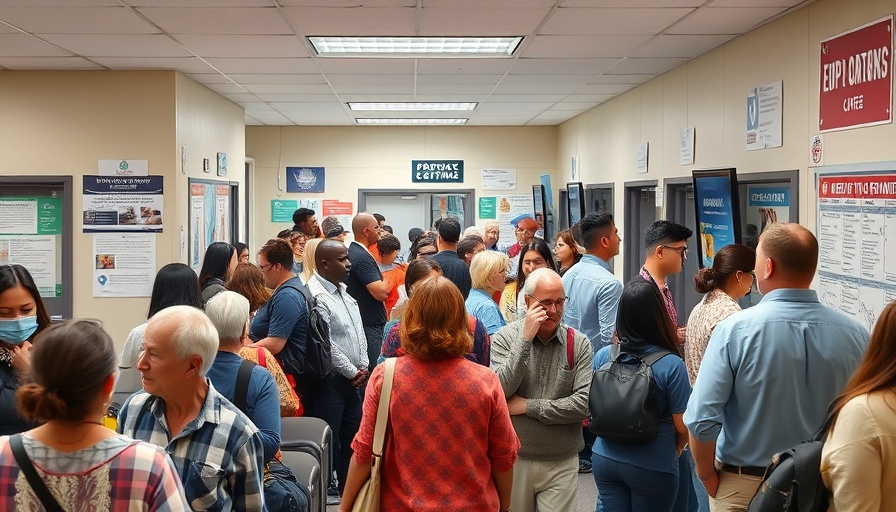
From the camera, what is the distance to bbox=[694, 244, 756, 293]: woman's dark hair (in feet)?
13.2

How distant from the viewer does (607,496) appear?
3.34 metres

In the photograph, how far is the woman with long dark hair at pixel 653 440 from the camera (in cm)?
322

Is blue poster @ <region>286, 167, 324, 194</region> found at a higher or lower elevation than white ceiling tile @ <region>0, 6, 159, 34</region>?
lower

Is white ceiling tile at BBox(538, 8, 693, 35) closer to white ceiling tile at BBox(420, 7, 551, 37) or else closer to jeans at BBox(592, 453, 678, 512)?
white ceiling tile at BBox(420, 7, 551, 37)

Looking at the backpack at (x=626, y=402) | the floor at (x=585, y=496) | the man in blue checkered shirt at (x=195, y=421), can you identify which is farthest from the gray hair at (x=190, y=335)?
the floor at (x=585, y=496)

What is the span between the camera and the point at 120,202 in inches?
278

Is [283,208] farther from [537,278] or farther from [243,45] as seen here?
[537,278]

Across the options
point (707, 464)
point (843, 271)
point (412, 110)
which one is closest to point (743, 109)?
point (843, 271)

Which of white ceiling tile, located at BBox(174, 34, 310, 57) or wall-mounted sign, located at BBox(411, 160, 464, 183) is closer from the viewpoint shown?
white ceiling tile, located at BBox(174, 34, 310, 57)

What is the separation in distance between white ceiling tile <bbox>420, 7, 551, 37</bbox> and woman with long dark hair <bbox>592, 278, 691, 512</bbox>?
7.40 feet

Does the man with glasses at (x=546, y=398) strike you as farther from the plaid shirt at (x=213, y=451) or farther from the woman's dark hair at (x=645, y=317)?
the plaid shirt at (x=213, y=451)

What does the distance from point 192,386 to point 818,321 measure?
1.89 meters

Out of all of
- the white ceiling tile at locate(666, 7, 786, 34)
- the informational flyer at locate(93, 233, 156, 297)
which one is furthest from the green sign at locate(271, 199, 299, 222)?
the white ceiling tile at locate(666, 7, 786, 34)

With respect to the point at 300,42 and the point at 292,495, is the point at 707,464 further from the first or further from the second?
the point at 300,42
